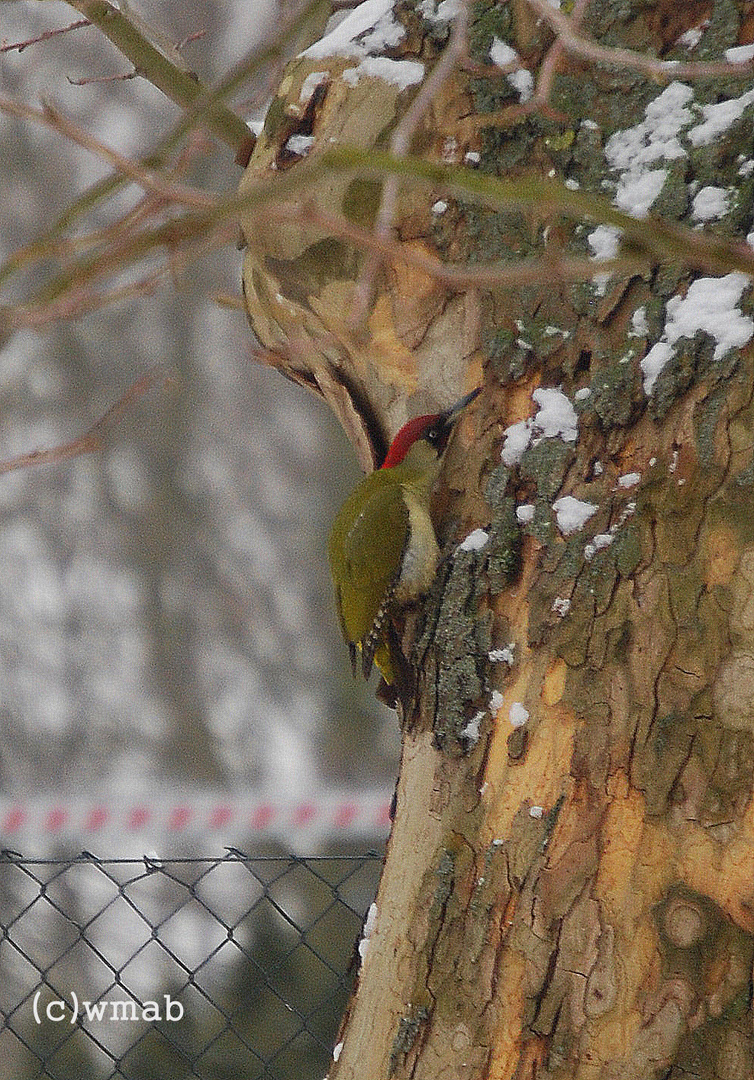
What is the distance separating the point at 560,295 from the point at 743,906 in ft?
3.50

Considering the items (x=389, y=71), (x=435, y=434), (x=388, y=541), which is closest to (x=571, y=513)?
(x=435, y=434)

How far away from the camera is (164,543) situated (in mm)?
8828

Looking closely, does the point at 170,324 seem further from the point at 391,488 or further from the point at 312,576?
the point at 391,488

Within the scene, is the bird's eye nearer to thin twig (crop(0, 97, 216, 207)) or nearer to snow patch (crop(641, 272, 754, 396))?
snow patch (crop(641, 272, 754, 396))

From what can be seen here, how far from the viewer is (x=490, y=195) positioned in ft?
3.21

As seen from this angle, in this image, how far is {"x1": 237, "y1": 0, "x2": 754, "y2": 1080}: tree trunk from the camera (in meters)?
1.73

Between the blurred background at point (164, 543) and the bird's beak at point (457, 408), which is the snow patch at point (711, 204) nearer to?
the bird's beak at point (457, 408)

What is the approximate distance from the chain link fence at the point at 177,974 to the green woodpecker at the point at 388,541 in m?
2.96

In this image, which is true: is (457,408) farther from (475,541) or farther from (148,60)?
(148,60)

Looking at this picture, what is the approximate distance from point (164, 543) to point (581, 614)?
7172 millimetres

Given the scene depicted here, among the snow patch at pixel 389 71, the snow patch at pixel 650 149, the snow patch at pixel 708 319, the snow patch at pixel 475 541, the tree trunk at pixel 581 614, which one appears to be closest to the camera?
the tree trunk at pixel 581 614

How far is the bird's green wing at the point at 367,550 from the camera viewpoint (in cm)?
272

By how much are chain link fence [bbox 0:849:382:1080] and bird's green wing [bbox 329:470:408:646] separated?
293 centimetres

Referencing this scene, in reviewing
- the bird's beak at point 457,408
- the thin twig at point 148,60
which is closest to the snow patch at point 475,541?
the bird's beak at point 457,408
